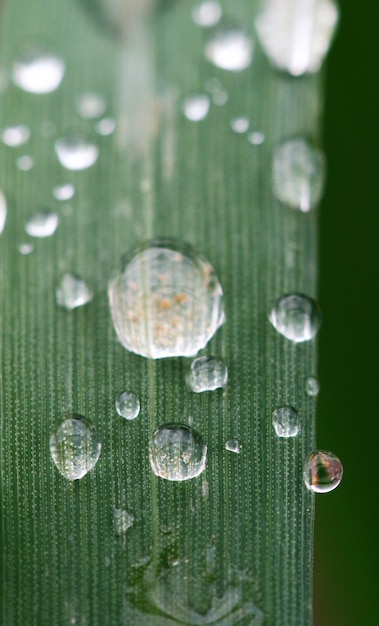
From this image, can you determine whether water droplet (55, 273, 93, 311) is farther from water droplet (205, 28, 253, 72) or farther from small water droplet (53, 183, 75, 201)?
water droplet (205, 28, 253, 72)

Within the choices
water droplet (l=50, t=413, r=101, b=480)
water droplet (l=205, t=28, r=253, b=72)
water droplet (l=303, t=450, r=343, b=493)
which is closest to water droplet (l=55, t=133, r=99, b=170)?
water droplet (l=205, t=28, r=253, b=72)

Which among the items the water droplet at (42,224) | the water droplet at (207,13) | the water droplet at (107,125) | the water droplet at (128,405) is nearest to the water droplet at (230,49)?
the water droplet at (207,13)

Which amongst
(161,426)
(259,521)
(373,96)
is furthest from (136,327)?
(373,96)

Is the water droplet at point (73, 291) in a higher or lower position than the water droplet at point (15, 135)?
lower

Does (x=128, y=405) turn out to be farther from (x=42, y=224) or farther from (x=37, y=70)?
(x=37, y=70)

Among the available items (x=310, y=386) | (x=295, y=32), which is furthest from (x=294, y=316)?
(x=295, y=32)

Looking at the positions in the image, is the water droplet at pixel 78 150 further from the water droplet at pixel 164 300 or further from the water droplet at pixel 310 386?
the water droplet at pixel 310 386
